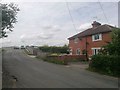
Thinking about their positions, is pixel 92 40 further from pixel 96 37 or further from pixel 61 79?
pixel 61 79

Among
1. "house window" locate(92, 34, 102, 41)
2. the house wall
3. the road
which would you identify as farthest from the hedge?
"house window" locate(92, 34, 102, 41)

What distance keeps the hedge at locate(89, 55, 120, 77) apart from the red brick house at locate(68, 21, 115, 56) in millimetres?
10534

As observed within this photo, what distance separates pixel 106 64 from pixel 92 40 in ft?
61.3

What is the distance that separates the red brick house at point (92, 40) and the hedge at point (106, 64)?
10534mm

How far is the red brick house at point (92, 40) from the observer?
37.5m

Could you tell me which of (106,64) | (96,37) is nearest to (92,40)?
(96,37)

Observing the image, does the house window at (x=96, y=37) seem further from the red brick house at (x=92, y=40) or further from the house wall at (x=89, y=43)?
the house wall at (x=89, y=43)

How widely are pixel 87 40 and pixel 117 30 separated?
1754 centimetres

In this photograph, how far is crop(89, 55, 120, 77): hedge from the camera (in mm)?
21013

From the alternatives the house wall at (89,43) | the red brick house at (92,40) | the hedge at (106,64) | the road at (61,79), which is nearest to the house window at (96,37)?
the red brick house at (92,40)

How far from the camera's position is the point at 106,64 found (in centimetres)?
Answer: 2256

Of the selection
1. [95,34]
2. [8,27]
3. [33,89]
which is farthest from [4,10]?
[33,89]

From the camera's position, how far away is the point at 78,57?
42.8 meters

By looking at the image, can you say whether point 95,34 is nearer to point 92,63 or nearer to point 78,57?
point 78,57
